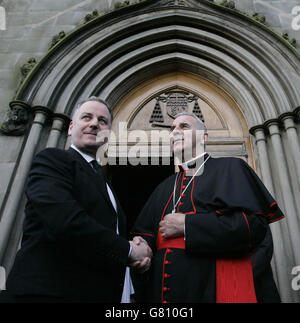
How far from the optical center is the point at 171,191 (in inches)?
86.2

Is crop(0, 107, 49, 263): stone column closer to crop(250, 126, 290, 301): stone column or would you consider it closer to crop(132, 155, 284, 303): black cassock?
crop(132, 155, 284, 303): black cassock

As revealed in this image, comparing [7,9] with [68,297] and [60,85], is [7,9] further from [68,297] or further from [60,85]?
[68,297]

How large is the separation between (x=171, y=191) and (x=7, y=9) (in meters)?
5.12

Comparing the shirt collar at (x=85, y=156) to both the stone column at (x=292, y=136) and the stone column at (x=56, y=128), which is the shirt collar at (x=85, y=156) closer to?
the stone column at (x=56, y=128)

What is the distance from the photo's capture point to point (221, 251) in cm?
154

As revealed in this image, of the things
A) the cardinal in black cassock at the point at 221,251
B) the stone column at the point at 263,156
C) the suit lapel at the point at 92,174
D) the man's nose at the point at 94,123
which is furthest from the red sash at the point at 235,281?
the stone column at the point at 263,156

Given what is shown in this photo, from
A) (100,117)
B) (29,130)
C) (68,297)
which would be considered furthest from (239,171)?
(29,130)

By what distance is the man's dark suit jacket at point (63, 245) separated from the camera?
1.21 m

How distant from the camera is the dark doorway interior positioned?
5.59m

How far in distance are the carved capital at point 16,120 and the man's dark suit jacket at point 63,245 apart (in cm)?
248

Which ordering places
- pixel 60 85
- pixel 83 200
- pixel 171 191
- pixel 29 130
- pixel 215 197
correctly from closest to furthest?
1. pixel 83 200
2. pixel 215 197
3. pixel 171 191
4. pixel 29 130
5. pixel 60 85

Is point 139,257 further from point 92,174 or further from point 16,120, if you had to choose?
point 16,120

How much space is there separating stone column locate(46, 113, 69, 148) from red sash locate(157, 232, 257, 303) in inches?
108

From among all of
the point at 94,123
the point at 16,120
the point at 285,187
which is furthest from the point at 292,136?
the point at 16,120
